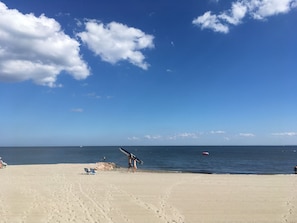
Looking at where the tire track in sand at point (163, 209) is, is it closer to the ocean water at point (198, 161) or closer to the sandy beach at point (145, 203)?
the sandy beach at point (145, 203)

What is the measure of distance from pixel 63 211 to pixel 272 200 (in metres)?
10.7

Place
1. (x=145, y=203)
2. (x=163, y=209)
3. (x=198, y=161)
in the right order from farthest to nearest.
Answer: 1. (x=198, y=161)
2. (x=145, y=203)
3. (x=163, y=209)

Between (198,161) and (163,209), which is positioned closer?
(163,209)

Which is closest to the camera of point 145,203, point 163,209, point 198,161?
point 163,209

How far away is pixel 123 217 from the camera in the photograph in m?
12.2

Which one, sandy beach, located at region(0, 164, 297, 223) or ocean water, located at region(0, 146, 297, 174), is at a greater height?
sandy beach, located at region(0, 164, 297, 223)

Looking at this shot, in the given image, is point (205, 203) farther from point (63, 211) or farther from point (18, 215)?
point (18, 215)

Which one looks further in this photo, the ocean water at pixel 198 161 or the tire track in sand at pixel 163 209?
the ocean water at pixel 198 161

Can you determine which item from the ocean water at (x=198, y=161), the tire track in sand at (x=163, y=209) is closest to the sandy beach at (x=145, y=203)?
the tire track in sand at (x=163, y=209)

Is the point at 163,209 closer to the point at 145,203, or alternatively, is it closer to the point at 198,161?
the point at 145,203

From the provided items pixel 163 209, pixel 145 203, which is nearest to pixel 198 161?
pixel 145 203

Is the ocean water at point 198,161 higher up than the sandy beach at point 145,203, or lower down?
lower down

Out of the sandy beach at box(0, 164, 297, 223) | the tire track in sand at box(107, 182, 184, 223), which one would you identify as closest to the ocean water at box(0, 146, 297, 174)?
the sandy beach at box(0, 164, 297, 223)

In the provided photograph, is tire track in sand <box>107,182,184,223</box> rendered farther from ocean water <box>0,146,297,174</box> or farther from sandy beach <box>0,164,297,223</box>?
ocean water <box>0,146,297,174</box>
